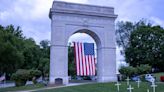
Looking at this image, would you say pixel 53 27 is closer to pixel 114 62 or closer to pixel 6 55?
pixel 6 55

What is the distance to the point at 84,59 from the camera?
32812 mm

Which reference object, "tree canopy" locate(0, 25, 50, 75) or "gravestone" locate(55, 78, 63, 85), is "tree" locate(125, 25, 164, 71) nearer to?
"tree canopy" locate(0, 25, 50, 75)

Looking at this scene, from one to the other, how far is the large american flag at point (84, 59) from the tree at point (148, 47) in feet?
82.1

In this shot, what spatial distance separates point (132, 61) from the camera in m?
58.6

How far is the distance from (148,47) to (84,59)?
1073 inches

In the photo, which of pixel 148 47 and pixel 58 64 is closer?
pixel 58 64

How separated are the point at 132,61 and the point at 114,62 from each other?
25.1 meters

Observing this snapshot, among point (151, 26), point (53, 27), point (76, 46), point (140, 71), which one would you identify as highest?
point (151, 26)

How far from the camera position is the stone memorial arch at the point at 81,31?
32.0 meters

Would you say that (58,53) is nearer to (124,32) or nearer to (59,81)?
(59,81)

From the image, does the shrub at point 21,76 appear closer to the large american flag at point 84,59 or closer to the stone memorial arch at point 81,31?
the stone memorial arch at point 81,31

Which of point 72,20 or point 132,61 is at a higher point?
point 72,20

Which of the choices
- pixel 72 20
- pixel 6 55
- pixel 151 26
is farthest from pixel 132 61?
pixel 6 55

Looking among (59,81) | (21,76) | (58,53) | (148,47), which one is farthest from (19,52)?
(148,47)
